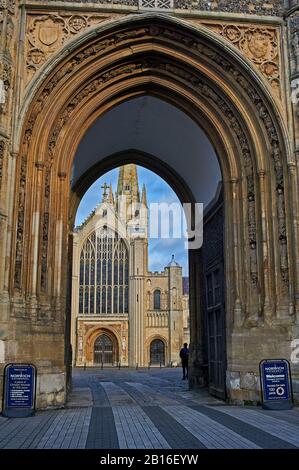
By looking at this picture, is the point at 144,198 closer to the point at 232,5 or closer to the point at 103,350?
the point at 103,350

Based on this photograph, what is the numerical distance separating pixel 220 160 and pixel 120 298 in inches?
1622

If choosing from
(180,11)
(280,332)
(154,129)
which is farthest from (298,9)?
(280,332)

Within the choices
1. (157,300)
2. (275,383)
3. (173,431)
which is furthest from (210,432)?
(157,300)

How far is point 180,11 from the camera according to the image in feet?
40.4

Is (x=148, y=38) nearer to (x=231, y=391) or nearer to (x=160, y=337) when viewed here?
(x=231, y=391)

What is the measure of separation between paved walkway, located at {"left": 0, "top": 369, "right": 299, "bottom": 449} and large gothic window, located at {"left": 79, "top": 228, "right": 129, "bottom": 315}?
41.7 meters

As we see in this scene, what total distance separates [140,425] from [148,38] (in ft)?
29.2

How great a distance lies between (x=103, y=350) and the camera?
171 ft

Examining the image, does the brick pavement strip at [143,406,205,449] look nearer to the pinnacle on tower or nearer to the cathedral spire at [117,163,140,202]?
the pinnacle on tower

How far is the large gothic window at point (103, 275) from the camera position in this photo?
52.9 m

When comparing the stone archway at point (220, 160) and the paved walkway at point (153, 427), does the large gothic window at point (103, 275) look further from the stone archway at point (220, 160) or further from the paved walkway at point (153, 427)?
the paved walkway at point (153, 427)

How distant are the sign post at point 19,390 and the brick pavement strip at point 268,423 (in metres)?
3.62

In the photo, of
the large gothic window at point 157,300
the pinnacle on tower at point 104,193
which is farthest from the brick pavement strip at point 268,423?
the pinnacle on tower at point 104,193

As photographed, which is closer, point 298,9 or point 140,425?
point 140,425
